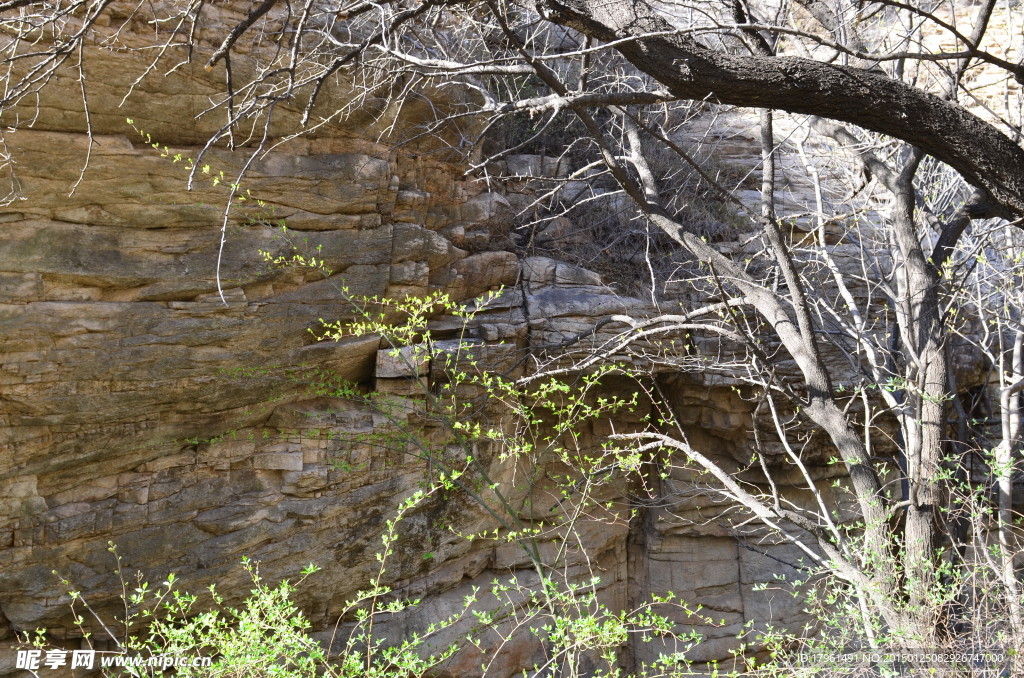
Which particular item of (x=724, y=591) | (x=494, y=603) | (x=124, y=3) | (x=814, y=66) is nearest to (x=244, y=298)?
(x=124, y=3)

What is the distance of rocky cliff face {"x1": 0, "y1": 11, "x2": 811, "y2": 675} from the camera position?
4.36m

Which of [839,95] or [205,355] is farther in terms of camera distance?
[205,355]

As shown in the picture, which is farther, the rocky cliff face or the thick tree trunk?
the rocky cliff face

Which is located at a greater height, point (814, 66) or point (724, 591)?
point (814, 66)

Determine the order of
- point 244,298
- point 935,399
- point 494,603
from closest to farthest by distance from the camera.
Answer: point 935,399
point 244,298
point 494,603

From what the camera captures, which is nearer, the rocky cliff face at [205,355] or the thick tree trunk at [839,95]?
the thick tree trunk at [839,95]

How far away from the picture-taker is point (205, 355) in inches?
187

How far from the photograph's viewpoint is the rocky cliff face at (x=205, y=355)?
14.3ft

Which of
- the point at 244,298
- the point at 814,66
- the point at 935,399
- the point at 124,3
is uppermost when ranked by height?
the point at 124,3

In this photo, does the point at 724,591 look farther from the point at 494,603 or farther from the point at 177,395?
the point at 177,395

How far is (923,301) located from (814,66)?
2281 millimetres

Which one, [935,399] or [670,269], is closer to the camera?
[935,399]

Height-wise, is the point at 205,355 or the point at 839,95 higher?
the point at 839,95

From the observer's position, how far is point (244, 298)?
485 centimetres
